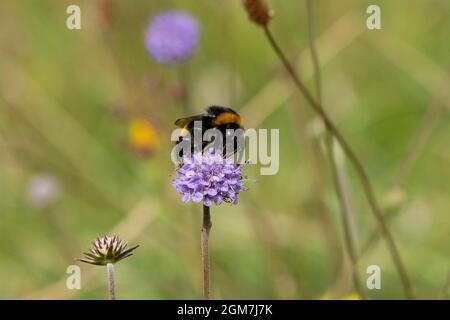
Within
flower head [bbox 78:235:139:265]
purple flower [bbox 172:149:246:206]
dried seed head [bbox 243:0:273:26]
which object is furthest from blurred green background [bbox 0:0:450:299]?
flower head [bbox 78:235:139:265]

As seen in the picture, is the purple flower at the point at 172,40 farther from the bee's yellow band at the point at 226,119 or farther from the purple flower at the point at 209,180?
the purple flower at the point at 209,180

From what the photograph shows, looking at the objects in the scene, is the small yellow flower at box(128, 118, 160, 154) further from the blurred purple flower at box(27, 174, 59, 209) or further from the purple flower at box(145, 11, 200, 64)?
the blurred purple flower at box(27, 174, 59, 209)

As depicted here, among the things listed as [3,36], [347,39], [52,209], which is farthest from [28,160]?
[347,39]

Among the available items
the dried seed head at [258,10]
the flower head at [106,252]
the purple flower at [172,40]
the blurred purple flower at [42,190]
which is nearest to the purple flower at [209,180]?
the flower head at [106,252]

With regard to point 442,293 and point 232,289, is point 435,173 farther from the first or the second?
point 442,293

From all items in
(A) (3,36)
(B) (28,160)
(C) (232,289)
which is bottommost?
(C) (232,289)

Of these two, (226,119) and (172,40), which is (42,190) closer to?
(172,40)
